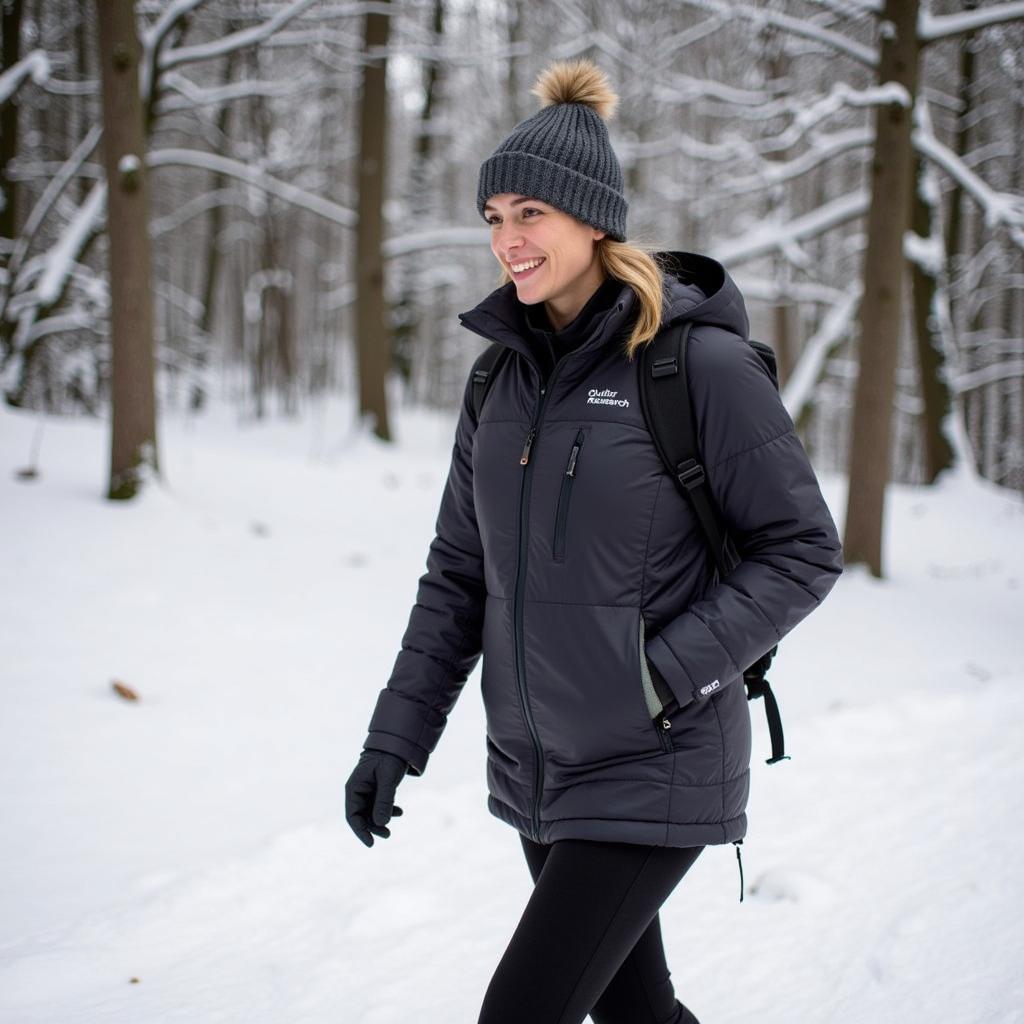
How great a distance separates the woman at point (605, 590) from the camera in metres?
1.71

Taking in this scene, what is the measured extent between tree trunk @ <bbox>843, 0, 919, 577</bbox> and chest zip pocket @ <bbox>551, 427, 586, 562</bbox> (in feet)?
21.6

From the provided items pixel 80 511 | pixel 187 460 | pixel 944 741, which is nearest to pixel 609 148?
pixel 944 741

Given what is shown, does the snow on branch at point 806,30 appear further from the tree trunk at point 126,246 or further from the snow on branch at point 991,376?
the snow on branch at point 991,376

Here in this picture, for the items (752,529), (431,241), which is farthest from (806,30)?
(752,529)

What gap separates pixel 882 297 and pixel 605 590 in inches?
264

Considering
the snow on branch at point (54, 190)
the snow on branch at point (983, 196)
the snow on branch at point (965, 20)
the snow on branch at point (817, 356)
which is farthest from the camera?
the snow on branch at point (817, 356)

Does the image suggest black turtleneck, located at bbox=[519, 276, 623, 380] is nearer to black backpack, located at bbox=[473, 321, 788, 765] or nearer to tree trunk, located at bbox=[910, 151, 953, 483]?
black backpack, located at bbox=[473, 321, 788, 765]

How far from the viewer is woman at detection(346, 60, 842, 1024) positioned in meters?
1.71

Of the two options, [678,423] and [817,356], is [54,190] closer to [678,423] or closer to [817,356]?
[817,356]

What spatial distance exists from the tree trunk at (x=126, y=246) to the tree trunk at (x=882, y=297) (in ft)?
19.1

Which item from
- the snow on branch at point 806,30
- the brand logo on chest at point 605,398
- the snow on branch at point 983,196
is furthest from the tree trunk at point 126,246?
the snow on branch at point 983,196

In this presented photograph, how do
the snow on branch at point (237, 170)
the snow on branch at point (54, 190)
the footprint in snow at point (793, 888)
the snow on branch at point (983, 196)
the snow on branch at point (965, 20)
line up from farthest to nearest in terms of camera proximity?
the snow on branch at point (237, 170) < the snow on branch at point (54, 190) < the snow on branch at point (983, 196) < the snow on branch at point (965, 20) < the footprint in snow at point (793, 888)

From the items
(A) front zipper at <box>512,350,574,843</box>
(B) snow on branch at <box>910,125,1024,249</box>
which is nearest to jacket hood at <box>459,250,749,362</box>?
(A) front zipper at <box>512,350,574,843</box>

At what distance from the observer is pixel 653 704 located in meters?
1.70
